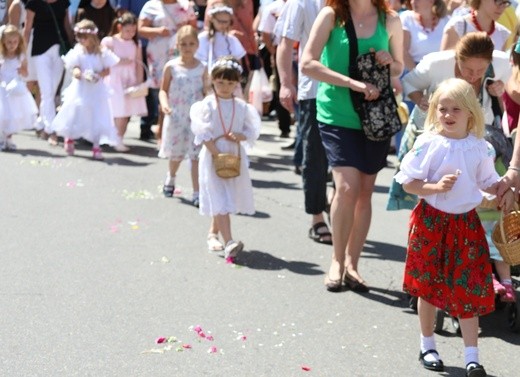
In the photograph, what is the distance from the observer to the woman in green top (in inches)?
293

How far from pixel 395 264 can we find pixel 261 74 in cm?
633

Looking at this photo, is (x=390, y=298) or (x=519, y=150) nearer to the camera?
(x=519, y=150)

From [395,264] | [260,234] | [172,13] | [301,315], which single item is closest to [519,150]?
[301,315]

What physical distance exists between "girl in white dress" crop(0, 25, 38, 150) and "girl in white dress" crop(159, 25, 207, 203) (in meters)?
2.93

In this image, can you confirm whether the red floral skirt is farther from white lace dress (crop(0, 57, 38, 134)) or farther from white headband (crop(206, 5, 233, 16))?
white lace dress (crop(0, 57, 38, 134))

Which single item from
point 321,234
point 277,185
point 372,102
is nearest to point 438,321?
point 372,102

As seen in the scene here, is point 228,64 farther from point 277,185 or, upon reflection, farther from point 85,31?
point 85,31

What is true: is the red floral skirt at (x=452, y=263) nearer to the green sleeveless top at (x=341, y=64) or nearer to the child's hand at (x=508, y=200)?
the child's hand at (x=508, y=200)

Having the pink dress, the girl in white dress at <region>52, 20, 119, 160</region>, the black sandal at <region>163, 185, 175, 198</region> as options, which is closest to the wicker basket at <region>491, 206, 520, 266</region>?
the black sandal at <region>163, 185, 175, 198</region>

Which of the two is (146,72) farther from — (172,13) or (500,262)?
(500,262)

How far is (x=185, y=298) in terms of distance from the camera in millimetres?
7285

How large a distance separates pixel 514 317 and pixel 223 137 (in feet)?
9.47

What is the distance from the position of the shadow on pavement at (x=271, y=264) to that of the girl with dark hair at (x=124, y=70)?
5571 mm

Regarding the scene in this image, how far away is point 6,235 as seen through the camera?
29.2 ft
